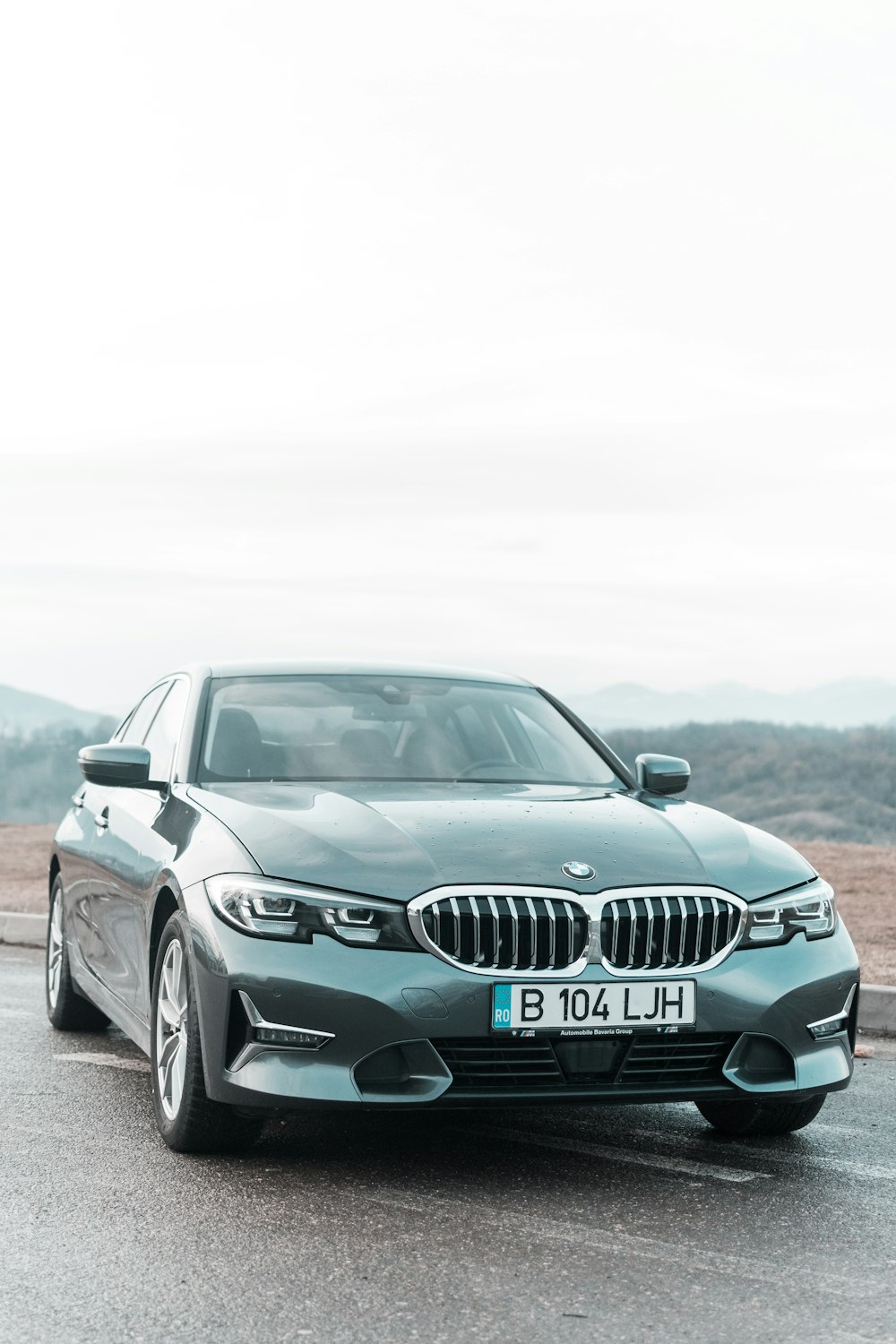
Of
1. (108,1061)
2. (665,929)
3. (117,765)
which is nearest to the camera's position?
(665,929)

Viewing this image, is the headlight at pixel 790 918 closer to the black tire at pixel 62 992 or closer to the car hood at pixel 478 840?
the car hood at pixel 478 840

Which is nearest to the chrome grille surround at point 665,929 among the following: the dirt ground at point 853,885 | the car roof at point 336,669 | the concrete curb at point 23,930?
the car roof at point 336,669

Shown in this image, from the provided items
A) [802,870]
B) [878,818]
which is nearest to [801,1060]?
[802,870]

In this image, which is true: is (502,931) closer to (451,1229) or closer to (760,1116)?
(451,1229)

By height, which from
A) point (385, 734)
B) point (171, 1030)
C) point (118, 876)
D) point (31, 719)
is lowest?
point (31, 719)

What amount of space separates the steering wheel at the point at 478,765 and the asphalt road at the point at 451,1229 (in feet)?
3.87

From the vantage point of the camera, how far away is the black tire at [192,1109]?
4887 mm

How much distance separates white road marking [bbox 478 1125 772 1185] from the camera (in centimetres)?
499

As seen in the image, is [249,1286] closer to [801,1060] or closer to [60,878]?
[801,1060]

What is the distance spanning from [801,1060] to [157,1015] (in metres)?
1.98

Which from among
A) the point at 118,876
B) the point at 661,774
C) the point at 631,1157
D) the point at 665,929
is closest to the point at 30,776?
the point at 118,876

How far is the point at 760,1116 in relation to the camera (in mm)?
5457

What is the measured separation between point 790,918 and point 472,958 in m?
1.03

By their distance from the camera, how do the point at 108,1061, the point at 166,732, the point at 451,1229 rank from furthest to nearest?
the point at 108,1061 → the point at 166,732 → the point at 451,1229
